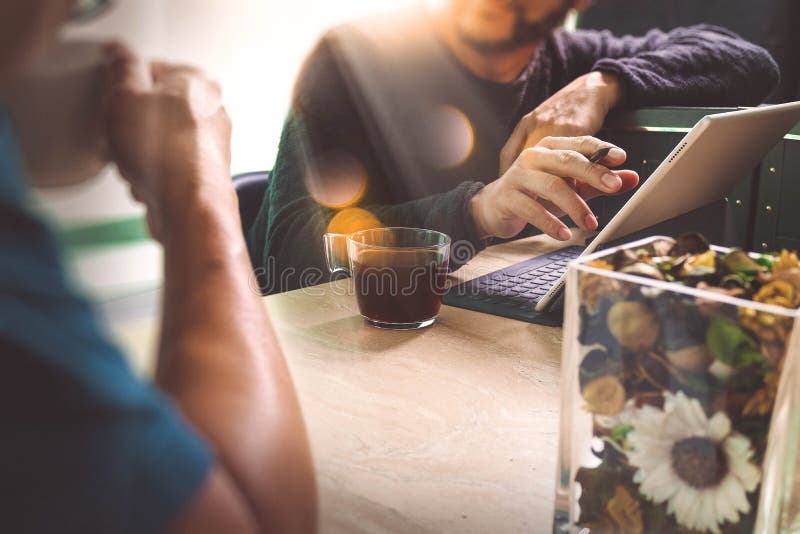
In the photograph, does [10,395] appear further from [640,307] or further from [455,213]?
[455,213]

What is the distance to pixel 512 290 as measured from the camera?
0.77 m

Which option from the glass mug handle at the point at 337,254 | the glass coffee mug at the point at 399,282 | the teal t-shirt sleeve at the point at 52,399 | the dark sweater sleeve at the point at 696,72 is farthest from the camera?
the dark sweater sleeve at the point at 696,72

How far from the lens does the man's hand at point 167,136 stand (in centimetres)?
29

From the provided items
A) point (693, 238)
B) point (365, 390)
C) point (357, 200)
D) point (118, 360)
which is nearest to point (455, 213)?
point (357, 200)

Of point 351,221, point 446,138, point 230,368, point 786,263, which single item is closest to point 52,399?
point 230,368

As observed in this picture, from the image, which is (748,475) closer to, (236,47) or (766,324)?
(766,324)

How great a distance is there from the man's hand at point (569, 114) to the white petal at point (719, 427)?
2.74 ft

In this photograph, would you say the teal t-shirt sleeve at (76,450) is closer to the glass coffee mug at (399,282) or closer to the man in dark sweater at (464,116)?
the glass coffee mug at (399,282)

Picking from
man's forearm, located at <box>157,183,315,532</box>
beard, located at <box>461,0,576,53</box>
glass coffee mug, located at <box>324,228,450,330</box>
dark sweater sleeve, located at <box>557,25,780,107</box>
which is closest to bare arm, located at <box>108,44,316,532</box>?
man's forearm, located at <box>157,183,315,532</box>

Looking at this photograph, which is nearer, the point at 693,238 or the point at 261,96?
the point at 693,238

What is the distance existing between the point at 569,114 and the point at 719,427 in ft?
2.98

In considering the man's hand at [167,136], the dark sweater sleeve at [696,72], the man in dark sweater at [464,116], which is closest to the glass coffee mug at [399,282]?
the man in dark sweater at [464,116]

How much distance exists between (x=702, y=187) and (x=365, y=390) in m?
0.46

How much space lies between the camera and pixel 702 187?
758mm
